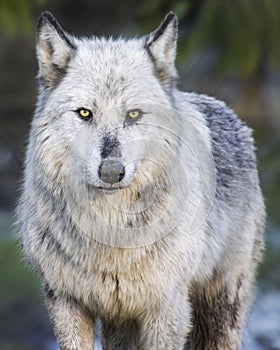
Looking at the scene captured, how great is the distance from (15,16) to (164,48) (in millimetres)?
6870

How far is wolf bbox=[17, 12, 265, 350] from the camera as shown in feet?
20.4

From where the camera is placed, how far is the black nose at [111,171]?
5.98 m

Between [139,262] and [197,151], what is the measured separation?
2.67ft

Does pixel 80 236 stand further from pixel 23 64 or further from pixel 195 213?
pixel 23 64

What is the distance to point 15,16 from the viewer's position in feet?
43.1

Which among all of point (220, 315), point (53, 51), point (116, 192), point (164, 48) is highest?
point (164, 48)

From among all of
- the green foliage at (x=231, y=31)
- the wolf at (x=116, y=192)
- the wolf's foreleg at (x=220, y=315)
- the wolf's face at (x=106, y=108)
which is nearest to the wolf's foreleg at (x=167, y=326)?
the wolf at (x=116, y=192)

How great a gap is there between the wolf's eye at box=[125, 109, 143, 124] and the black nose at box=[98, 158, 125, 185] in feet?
1.05

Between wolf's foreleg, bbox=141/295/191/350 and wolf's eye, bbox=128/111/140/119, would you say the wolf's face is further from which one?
wolf's foreleg, bbox=141/295/191/350

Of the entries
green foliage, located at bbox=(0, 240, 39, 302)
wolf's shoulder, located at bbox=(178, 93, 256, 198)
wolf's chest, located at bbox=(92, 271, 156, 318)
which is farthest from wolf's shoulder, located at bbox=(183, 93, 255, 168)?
green foliage, located at bbox=(0, 240, 39, 302)

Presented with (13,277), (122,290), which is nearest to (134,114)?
(122,290)

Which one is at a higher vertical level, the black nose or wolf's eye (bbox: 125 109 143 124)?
wolf's eye (bbox: 125 109 143 124)

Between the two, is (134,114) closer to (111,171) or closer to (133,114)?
(133,114)

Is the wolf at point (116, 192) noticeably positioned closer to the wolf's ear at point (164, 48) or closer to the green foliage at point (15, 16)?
the wolf's ear at point (164, 48)
